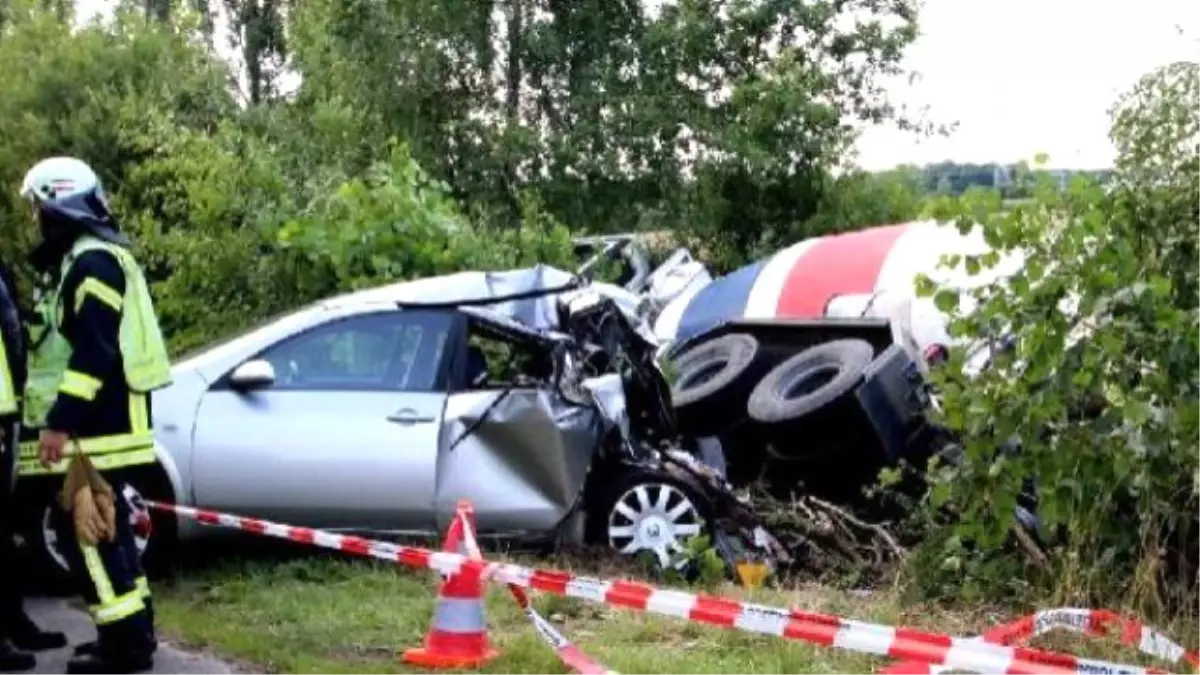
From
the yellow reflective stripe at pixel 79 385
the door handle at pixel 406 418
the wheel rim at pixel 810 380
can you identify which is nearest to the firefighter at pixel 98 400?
the yellow reflective stripe at pixel 79 385

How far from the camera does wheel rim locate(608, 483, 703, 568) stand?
866cm

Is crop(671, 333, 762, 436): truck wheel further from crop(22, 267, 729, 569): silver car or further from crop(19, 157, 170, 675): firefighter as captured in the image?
crop(19, 157, 170, 675): firefighter

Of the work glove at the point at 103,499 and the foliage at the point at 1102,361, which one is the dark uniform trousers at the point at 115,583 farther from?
the foliage at the point at 1102,361

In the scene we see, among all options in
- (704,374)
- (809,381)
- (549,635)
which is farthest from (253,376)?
(704,374)

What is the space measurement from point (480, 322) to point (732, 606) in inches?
156

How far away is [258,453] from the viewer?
7.97m

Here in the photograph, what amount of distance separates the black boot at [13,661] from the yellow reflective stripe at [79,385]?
112cm

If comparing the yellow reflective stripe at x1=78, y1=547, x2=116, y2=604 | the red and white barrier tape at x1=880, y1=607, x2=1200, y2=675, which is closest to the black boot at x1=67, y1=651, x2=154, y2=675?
the yellow reflective stripe at x1=78, y1=547, x2=116, y2=604

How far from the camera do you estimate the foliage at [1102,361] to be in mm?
6645

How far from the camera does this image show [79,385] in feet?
18.6

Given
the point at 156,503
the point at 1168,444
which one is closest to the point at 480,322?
the point at 156,503

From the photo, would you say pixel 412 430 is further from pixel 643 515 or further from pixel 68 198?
pixel 68 198

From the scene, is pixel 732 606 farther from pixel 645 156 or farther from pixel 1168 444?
pixel 645 156

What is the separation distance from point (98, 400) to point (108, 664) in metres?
0.97
